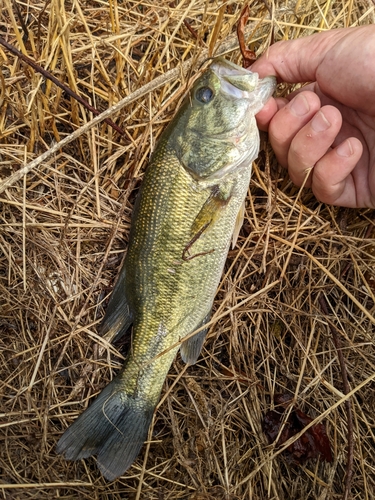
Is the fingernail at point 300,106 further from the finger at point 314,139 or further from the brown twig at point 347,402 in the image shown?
the brown twig at point 347,402

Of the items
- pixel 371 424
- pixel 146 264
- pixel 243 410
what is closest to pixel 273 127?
pixel 146 264

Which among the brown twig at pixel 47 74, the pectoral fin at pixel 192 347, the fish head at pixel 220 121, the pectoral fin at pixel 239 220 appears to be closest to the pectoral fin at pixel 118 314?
the pectoral fin at pixel 192 347

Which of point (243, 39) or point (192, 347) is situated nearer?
point (243, 39)

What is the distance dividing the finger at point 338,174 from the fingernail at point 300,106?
0.26 meters

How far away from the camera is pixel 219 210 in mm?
2131

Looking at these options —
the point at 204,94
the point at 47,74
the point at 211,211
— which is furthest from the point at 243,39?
the point at 47,74

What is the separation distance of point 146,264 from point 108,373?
772 mm

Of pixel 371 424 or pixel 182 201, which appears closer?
pixel 182 201

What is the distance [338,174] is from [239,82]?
717 millimetres

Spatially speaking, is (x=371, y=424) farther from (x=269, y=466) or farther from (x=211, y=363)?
(x=211, y=363)

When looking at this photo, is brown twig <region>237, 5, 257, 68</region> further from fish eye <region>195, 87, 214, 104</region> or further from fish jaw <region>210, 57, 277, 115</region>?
fish eye <region>195, 87, 214, 104</region>

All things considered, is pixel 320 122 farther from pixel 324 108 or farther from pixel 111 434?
pixel 111 434

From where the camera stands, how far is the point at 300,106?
2139 mm

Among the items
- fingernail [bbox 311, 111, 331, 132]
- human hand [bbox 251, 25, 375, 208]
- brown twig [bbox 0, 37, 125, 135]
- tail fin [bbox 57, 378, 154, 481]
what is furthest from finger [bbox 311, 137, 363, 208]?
tail fin [bbox 57, 378, 154, 481]
